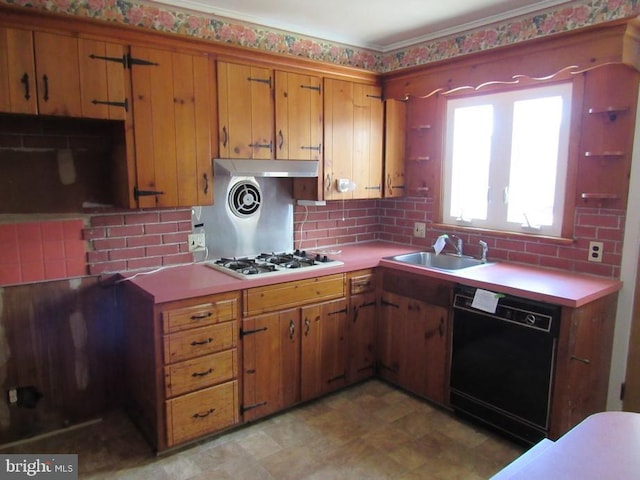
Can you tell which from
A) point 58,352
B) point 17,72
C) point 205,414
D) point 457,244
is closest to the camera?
point 17,72

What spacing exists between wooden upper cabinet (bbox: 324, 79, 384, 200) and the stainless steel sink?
0.55 m

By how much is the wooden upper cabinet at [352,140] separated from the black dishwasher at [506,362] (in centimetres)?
114

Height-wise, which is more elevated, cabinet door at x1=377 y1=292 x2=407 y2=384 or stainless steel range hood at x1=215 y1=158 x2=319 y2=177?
stainless steel range hood at x1=215 y1=158 x2=319 y2=177

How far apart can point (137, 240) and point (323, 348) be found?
1354 millimetres

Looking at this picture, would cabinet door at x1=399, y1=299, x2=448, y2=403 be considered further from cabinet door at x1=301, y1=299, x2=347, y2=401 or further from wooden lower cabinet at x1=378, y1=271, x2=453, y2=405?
cabinet door at x1=301, y1=299, x2=347, y2=401

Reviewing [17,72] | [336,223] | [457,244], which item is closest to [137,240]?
[17,72]

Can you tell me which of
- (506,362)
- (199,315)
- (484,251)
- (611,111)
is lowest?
(506,362)

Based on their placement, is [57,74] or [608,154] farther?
[608,154]

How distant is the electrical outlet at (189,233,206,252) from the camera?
3018 millimetres

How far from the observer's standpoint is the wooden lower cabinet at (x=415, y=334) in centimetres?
291

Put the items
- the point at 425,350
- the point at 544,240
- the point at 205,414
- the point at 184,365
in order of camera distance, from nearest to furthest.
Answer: the point at 184,365
the point at 205,414
the point at 544,240
the point at 425,350

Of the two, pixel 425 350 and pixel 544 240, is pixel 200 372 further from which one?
pixel 544 240

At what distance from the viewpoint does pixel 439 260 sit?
3.51 meters

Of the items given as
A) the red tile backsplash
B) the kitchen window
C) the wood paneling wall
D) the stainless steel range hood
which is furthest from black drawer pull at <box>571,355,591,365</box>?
the red tile backsplash
